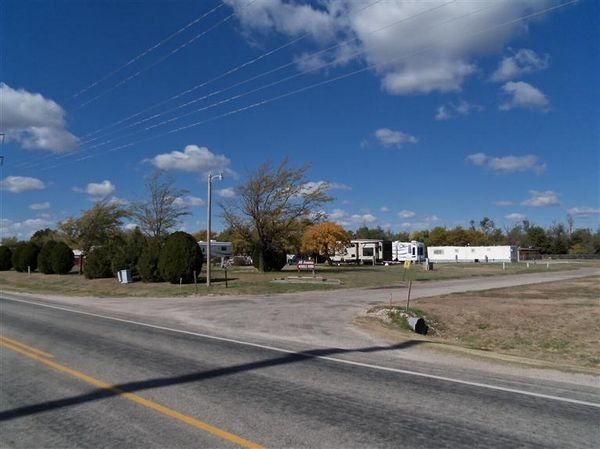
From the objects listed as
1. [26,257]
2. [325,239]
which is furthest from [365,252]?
[26,257]

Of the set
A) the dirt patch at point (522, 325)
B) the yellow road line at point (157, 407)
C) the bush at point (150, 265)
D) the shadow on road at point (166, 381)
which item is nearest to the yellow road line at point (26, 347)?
the yellow road line at point (157, 407)

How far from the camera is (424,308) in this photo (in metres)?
19.7

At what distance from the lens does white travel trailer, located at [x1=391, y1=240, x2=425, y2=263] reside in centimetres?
7538

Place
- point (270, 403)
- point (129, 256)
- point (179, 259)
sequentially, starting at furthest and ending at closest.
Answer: point (129, 256), point (179, 259), point (270, 403)

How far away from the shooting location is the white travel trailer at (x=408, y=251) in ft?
247

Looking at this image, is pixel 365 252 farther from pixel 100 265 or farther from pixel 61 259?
pixel 100 265

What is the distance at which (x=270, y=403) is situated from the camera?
657 cm

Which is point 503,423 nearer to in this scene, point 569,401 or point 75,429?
point 569,401

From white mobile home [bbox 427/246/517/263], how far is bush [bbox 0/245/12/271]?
61.3m

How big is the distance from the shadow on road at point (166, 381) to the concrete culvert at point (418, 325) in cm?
481

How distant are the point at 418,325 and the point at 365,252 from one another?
58.8 m

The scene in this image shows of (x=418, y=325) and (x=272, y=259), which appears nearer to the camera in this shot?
(x=418, y=325)

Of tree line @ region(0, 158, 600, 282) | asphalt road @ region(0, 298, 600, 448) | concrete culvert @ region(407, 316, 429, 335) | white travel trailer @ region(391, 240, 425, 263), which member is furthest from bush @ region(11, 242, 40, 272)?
asphalt road @ region(0, 298, 600, 448)

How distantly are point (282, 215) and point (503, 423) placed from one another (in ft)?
131
